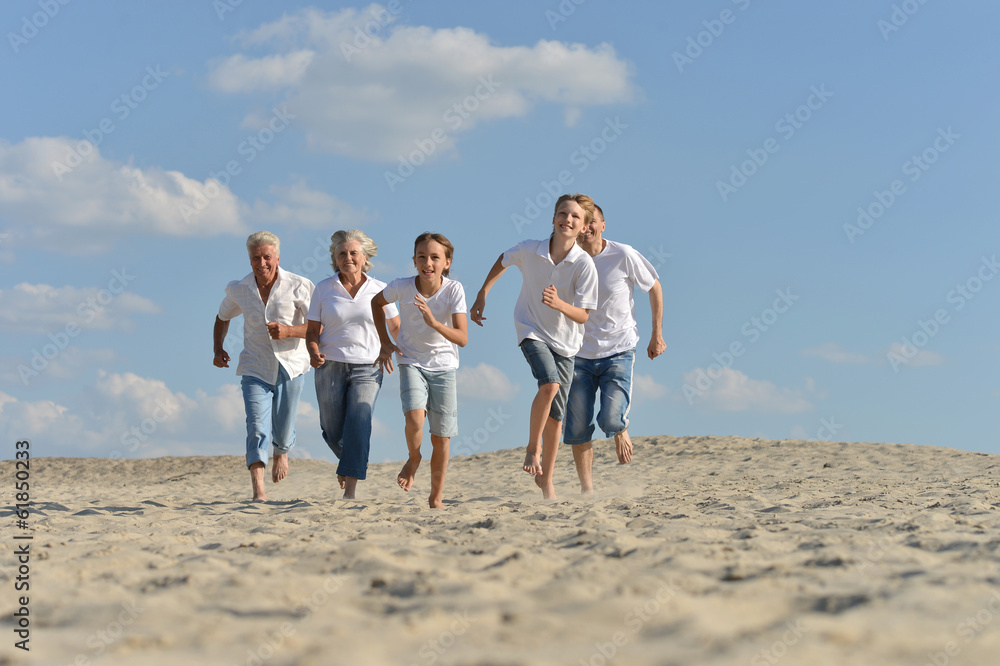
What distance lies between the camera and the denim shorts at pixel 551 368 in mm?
5973

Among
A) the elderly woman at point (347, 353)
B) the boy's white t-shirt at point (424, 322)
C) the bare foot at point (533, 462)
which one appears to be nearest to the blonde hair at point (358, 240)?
the elderly woman at point (347, 353)

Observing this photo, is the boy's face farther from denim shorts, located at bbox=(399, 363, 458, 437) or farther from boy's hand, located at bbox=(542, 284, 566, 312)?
denim shorts, located at bbox=(399, 363, 458, 437)

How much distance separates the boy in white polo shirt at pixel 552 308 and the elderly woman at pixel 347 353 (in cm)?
93

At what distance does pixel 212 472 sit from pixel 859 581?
44.1 ft

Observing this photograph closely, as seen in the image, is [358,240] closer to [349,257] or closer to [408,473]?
[349,257]


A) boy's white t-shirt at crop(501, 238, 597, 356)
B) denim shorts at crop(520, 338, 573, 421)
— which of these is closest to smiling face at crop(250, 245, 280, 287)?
boy's white t-shirt at crop(501, 238, 597, 356)

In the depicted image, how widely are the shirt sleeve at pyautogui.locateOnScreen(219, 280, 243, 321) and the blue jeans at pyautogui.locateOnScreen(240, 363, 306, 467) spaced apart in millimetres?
604

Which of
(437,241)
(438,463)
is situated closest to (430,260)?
(437,241)

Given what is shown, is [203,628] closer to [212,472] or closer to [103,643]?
[103,643]

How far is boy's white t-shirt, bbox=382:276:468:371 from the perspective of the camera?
5602mm

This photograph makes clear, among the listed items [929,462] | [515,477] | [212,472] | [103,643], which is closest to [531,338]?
[103,643]

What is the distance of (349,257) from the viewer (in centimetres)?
633

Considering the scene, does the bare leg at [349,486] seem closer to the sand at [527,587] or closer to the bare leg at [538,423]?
the sand at [527,587]

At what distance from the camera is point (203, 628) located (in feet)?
9.32
